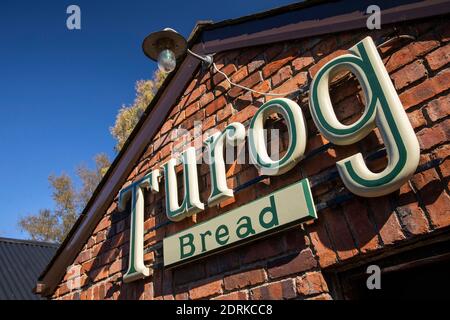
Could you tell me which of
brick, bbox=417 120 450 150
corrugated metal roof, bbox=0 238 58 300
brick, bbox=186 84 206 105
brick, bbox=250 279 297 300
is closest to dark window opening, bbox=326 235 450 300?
brick, bbox=250 279 297 300

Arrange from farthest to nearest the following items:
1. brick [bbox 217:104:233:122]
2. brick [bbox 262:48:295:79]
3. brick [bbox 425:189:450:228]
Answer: brick [bbox 217:104:233:122]
brick [bbox 262:48:295:79]
brick [bbox 425:189:450:228]

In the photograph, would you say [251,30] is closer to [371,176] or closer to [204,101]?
[204,101]

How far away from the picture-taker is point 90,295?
9.09 feet

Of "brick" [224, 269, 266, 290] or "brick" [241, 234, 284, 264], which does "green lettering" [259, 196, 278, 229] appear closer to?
"brick" [241, 234, 284, 264]

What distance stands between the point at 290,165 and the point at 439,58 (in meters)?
0.81

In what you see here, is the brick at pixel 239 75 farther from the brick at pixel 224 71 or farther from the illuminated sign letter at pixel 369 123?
the illuminated sign letter at pixel 369 123

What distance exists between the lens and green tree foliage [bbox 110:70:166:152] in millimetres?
12945

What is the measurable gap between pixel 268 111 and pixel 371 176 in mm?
750

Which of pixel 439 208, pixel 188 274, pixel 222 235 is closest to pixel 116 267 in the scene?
pixel 188 274

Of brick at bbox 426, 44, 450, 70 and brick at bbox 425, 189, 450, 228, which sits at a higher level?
brick at bbox 426, 44, 450, 70

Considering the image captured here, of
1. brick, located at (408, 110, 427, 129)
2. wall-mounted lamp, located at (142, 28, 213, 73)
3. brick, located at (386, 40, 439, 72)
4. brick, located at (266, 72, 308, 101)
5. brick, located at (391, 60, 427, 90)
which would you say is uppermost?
wall-mounted lamp, located at (142, 28, 213, 73)

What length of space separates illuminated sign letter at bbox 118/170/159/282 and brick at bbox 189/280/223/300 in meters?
0.46
